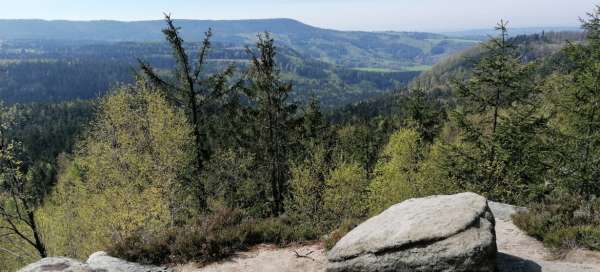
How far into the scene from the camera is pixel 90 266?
1470 centimetres

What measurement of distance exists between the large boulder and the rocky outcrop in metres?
7.04

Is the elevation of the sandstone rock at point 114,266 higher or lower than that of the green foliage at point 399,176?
higher

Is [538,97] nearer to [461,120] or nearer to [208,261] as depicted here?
[461,120]

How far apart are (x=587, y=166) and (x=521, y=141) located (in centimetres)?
505

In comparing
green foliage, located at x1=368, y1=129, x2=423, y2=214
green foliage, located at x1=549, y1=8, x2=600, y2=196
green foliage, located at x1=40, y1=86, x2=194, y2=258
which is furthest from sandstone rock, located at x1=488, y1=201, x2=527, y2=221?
green foliage, located at x1=40, y1=86, x2=194, y2=258

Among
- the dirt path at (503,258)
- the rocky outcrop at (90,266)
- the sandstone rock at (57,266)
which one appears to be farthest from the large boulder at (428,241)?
the sandstone rock at (57,266)

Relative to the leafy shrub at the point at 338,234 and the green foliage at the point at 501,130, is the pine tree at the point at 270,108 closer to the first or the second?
the green foliage at the point at 501,130

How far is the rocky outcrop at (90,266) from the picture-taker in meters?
14.2

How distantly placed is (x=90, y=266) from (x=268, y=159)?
78.0 ft

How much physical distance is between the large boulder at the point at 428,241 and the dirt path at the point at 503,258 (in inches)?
64.1

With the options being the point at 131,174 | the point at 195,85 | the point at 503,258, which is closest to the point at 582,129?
the point at 503,258

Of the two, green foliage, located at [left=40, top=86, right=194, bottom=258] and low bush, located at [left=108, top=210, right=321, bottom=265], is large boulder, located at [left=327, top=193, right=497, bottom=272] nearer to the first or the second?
low bush, located at [left=108, top=210, right=321, bottom=265]

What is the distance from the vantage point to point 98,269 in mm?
14539

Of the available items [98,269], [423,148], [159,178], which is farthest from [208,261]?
[423,148]
